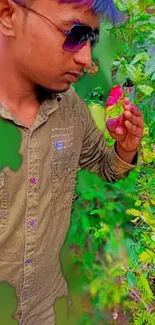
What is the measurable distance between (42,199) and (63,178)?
9cm

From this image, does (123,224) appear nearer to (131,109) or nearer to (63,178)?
(63,178)

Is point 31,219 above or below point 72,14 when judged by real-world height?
below

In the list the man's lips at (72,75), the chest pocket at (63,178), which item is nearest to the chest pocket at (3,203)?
the chest pocket at (63,178)

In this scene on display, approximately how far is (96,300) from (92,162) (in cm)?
87

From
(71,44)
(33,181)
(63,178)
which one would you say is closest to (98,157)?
(63,178)

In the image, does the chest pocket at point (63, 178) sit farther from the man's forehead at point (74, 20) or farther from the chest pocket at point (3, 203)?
the man's forehead at point (74, 20)

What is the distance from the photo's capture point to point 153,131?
1791 mm

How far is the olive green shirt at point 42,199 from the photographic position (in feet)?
4.20

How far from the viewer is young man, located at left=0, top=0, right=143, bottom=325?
3.89 feet

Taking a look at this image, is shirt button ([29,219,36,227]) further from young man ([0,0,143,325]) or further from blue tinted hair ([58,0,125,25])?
blue tinted hair ([58,0,125,25])

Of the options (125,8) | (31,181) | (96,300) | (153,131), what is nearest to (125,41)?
(125,8)

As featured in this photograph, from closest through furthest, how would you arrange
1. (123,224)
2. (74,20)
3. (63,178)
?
(74,20)
(63,178)
(123,224)

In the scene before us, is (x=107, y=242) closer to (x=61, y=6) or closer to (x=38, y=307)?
(x=38, y=307)

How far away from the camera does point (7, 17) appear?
1.19 meters
